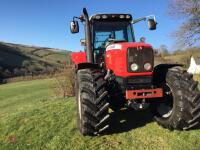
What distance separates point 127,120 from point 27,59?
10053cm

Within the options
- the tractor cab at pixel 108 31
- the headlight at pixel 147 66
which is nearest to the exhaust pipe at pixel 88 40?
the tractor cab at pixel 108 31

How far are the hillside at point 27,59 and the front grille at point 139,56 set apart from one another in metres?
72.5

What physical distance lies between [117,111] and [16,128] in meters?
2.68

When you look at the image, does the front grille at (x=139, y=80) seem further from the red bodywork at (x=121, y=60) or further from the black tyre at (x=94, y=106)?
the black tyre at (x=94, y=106)

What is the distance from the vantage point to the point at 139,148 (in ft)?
21.7

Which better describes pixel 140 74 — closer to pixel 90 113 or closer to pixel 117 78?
pixel 117 78

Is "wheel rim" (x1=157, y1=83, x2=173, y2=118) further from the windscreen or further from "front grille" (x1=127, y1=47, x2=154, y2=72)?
the windscreen

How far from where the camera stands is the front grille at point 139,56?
7488mm

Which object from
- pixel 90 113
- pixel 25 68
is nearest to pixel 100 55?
pixel 90 113

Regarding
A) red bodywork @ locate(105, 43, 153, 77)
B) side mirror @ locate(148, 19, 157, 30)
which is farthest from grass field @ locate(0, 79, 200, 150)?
side mirror @ locate(148, 19, 157, 30)

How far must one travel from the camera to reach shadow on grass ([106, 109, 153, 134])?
7917 millimetres

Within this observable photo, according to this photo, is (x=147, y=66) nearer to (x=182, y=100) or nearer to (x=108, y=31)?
(x=182, y=100)

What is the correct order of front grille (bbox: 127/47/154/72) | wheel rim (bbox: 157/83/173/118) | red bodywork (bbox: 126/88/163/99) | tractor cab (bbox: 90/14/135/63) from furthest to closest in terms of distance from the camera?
tractor cab (bbox: 90/14/135/63) → wheel rim (bbox: 157/83/173/118) → front grille (bbox: 127/47/154/72) → red bodywork (bbox: 126/88/163/99)

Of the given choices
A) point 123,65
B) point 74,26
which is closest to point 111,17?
point 74,26
